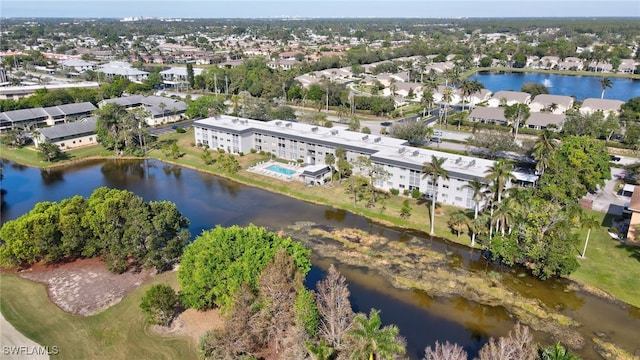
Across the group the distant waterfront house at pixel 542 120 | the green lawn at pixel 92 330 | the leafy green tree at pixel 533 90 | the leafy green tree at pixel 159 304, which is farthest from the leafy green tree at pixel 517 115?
the green lawn at pixel 92 330

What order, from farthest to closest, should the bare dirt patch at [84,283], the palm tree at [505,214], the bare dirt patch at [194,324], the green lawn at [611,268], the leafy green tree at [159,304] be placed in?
the palm tree at [505,214]
the green lawn at [611,268]
the bare dirt patch at [84,283]
the bare dirt patch at [194,324]
the leafy green tree at [159,304]

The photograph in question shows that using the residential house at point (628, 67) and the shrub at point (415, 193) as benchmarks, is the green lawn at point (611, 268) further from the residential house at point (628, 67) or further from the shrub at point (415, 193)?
the residential house at point (628, 67)

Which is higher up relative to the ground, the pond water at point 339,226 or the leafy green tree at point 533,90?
the leafy green tree at point 533,90

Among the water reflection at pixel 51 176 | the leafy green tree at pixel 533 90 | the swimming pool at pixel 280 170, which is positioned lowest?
the water reflection at pixel 51 176

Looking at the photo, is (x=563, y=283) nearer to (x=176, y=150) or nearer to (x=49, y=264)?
(x=49, y=264)

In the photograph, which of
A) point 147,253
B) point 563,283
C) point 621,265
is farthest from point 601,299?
point 147,253

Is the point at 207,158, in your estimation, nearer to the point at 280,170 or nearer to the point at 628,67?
the point at 280,170

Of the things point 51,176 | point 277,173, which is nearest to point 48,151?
point 51,176

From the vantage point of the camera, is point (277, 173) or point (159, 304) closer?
point (159, 304)
